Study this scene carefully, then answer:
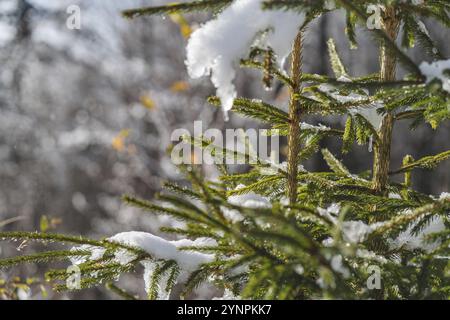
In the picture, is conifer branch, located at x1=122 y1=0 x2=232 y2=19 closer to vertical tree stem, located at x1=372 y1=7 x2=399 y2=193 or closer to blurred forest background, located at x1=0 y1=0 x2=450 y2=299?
vertical tree stem, located at x1=372 y1=7 x2=399 y2=193

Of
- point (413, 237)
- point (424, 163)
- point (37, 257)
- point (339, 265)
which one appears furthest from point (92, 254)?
point (424, 163)

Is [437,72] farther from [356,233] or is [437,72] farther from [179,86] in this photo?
[179,86]

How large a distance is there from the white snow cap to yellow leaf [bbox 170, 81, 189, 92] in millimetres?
12330

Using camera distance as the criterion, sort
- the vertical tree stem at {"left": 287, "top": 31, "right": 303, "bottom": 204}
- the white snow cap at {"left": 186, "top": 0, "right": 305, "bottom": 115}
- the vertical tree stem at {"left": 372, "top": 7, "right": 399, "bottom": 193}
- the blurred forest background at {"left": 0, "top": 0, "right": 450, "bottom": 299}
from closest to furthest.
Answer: the white snow cap at {"left": 186, "top": 0, "right": 305, "bottom": 115} < the vertical tree stem at {"left": 287, "top": 31, "right": 303, "bottom": 204} < the vertical tree stem at {"left": 372, "top": 7, "right": 399, "bottom": 193} < the blurred forest background at {"left": 0, "top": 0, "right": 450, "bottom": 299}

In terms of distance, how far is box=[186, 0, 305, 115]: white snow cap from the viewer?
5.29 ft

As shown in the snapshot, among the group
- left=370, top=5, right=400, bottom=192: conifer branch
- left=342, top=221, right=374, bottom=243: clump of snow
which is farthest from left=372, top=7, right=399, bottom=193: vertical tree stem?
left=342, top=221, right=374, bottom=243: clump of snow

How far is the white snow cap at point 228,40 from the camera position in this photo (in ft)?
5.29

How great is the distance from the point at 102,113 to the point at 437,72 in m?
15.8

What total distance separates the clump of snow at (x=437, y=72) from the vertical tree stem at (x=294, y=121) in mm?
715

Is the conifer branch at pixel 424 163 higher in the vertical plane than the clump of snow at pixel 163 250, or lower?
higher

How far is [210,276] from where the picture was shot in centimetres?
207

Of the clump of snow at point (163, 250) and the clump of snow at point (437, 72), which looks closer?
the clump of snow at point (437, 72)

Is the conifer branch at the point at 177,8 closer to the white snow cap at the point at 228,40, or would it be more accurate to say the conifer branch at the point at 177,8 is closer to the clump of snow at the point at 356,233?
the white snow cap at the point at 228,40

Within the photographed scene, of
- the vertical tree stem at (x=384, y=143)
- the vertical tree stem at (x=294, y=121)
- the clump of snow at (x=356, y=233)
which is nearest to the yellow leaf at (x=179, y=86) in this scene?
the vertical tree stem at (x=384, y=143)
